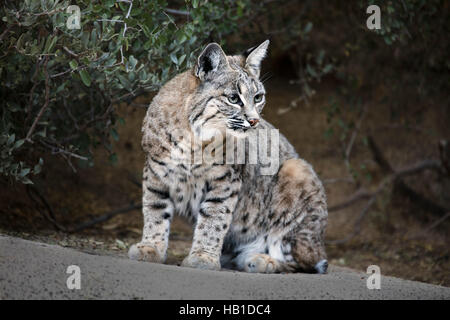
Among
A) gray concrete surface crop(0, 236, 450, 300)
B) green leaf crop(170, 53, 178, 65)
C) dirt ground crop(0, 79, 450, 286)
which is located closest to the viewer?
gray concrete surface crop(0, 236, 450, 300)

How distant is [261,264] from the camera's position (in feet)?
15.0

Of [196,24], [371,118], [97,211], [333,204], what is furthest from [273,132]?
[371,118]

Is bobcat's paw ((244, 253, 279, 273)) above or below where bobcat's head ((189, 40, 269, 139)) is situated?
below

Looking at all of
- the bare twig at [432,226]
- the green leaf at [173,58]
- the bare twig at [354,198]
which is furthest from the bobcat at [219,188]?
the bare twig at [354,198]

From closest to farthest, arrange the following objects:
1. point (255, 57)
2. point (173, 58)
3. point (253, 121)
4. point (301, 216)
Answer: point (253, 121)
point (255, 57)
point (301, 216)
point (173, 58)

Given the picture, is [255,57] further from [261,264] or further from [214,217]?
[261,264]

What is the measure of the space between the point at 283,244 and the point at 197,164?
3.11 feet

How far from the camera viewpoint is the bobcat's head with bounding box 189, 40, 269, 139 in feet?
14.4

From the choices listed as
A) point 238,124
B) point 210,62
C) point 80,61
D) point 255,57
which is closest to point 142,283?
point 238,124

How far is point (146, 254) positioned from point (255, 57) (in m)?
1.67

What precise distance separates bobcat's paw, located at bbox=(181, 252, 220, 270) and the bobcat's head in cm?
87

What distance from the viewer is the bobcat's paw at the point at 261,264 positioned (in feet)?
14.9

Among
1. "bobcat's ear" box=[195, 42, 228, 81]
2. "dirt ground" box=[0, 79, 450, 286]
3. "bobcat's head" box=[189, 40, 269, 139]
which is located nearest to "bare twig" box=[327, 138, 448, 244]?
"dirt ground" box=[0, 79, 450, 286]

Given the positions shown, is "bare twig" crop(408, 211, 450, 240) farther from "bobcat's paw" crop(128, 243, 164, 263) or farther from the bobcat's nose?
"bobcat's paw" crop(128, 243, 164, 263)
